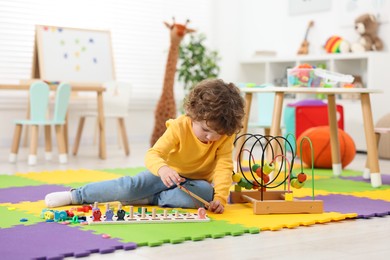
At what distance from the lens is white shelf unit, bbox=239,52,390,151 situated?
207 inches

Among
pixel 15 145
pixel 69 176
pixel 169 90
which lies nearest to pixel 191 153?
pixel 69 176

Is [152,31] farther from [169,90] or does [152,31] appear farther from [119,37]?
[169,90]

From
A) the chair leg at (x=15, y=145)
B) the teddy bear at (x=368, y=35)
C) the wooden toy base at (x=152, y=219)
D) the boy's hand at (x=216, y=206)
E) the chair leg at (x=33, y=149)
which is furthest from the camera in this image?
the teddy bear at (x=368, y=35)

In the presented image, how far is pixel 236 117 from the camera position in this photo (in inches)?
90.7

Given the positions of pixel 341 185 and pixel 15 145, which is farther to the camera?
pixel 15 145

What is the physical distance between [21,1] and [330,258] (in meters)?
4.54

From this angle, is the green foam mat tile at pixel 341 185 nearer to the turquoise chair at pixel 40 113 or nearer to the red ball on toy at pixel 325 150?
the red ball on toy at pixel 325 150

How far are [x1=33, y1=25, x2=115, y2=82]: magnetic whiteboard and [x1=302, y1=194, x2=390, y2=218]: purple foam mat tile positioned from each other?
3.08m

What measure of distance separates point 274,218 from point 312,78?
1.34m

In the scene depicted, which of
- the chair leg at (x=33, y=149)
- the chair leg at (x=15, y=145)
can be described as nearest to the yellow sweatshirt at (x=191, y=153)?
the chair leg at (x=33, y=149)

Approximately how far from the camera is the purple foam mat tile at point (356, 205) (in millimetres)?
2492

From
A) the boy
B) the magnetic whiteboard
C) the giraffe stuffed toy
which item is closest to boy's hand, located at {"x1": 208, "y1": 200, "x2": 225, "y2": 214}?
the boy

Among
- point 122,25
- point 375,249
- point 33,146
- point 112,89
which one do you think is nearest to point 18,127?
point 33,146

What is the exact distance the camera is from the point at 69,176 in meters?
3.68
